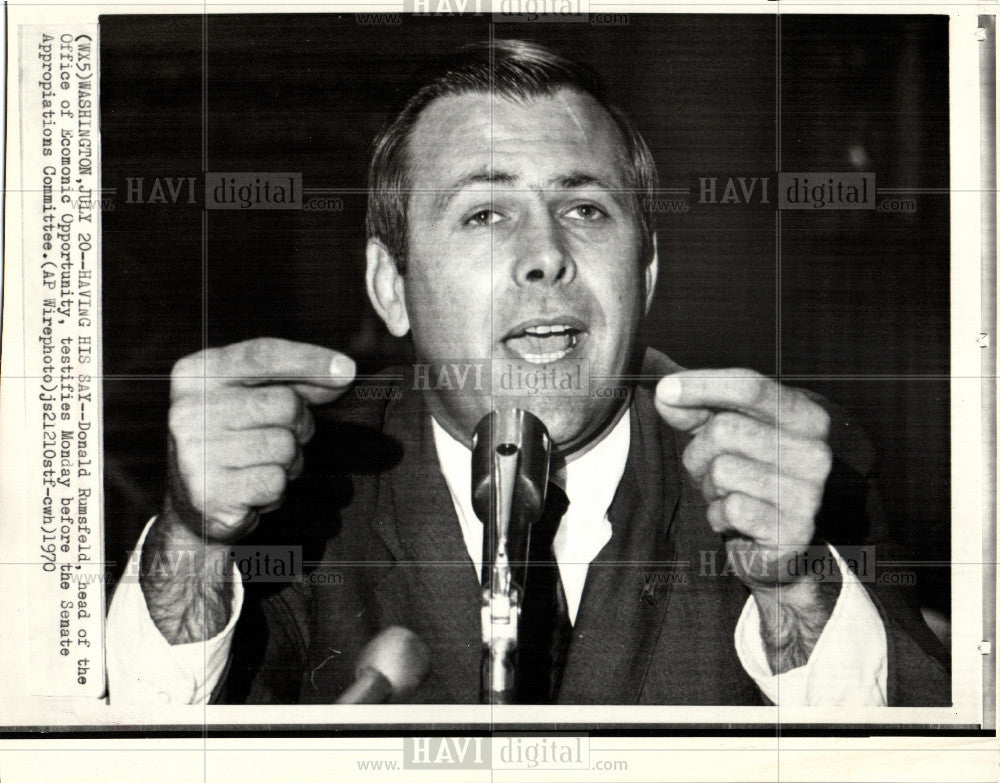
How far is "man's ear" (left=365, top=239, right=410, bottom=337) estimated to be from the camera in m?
1.61

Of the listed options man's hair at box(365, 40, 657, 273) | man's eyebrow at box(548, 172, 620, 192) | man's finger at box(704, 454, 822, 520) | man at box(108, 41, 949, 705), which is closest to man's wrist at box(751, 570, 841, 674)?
man at box(108, 41, 949, 705)

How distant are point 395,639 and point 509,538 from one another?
0.28m

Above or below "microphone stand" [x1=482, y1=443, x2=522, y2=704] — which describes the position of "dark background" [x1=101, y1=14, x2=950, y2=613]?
above

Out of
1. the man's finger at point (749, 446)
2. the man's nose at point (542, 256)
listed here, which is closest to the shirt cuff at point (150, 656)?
the man's nose at point (542, 256)

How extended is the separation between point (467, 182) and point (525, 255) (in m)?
0.17

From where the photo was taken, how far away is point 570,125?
1593 mm

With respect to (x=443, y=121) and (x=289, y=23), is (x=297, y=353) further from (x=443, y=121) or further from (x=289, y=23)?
(x=289, y=23)

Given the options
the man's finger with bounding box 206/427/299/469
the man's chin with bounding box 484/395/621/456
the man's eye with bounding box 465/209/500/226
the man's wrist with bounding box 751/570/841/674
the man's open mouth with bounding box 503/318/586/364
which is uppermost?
the man's eye with bounding box 465/209/500/226

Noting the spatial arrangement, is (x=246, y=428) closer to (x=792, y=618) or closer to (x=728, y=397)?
(x=728, y=397)

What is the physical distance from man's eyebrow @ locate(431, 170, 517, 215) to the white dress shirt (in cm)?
40

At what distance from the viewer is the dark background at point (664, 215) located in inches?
63.3

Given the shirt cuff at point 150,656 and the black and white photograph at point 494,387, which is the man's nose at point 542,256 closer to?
the black and white photograph at point 494,387

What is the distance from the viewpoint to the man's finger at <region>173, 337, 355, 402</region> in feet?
5.23

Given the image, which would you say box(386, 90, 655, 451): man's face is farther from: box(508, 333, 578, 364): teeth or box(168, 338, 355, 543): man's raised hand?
box(168, 338, 355, 543): man's raised hand
